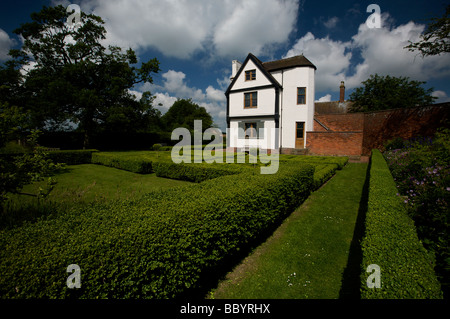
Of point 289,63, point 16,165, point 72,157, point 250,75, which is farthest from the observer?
point 250,75

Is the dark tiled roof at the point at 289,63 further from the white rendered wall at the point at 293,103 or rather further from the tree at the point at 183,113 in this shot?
the tree at the point at 183,113

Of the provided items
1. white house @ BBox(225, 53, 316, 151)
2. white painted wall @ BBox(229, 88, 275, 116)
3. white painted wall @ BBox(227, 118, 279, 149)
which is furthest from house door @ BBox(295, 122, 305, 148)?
white painted wall @ BBox(229, 88, 275, 116)

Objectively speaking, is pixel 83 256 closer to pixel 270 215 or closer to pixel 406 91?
pixel 270 215

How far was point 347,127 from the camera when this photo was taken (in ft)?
70.3

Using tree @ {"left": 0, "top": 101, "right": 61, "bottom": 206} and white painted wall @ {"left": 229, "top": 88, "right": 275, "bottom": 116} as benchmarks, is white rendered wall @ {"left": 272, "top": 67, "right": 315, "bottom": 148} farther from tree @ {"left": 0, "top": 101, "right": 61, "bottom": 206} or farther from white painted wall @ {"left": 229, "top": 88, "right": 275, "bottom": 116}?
tree @ {"left": 0, "top": 101, "right": 61, "bottom": 206}

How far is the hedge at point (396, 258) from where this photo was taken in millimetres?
1954

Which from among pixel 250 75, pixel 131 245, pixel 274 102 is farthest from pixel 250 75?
pixel 131 245

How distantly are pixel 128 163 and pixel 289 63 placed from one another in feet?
58.6

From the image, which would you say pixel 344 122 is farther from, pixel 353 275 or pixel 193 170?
pixel 353 275

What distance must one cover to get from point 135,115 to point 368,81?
119ft

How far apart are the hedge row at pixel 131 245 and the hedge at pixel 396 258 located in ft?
6.59

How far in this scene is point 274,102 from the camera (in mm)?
19594
